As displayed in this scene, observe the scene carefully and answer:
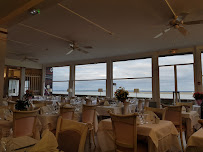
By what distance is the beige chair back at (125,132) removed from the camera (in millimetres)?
2459

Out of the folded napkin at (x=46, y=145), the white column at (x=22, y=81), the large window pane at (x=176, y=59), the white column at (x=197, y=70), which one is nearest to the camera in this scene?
the folded napkin at (x=46, y=145)

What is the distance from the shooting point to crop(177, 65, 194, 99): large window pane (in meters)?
9.13

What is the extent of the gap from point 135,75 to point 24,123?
A: 29.5ft

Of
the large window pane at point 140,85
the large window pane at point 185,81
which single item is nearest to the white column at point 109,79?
the large window pane at point 140,85

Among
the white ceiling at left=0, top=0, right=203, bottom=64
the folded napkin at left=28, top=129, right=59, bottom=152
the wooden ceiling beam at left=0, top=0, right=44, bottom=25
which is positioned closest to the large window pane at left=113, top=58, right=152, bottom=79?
the white ceiling at left=0, top=0, right=203, bottom=64

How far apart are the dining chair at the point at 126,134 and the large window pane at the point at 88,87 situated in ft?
31.6

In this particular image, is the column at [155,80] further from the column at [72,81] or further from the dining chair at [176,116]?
the column at [72,81]

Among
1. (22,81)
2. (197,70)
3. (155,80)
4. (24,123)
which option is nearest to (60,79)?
(22,81)

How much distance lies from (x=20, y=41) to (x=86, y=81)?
20.4 ft

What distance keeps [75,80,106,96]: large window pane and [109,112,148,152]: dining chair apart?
9.63 meters

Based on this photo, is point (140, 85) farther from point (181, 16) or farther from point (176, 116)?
point (181, 16)

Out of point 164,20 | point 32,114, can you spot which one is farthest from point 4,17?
point 164,20

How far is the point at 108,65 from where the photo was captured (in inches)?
466

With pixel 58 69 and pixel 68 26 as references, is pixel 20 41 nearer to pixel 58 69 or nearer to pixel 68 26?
pixel 68 26
